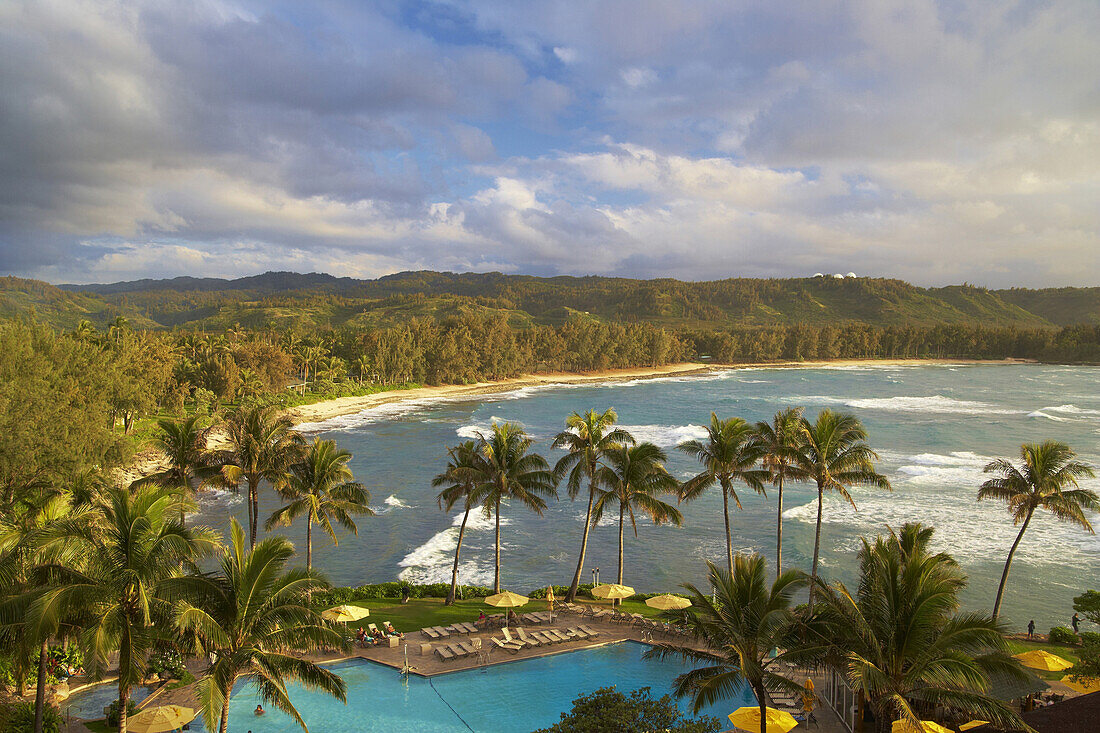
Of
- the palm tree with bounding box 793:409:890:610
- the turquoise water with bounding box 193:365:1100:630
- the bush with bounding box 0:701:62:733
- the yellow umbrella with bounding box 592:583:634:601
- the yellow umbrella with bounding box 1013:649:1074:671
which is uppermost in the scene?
the palm tree with bounding box 793:409:890:610

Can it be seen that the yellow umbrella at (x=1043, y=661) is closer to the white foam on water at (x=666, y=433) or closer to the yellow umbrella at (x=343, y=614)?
the yellow umbrella at (x=343, y=614)

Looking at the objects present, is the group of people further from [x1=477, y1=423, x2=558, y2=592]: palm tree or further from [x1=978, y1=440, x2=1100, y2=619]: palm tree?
[x1=978, y1=440, x2=1100, y2=619]: palm tree

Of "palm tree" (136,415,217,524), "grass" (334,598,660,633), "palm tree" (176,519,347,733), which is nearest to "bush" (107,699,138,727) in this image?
"palm tree" (176,519,347,733)

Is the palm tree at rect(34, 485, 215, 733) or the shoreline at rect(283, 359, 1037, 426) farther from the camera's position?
the shoreline at rect(283, 359, 1037, 426)

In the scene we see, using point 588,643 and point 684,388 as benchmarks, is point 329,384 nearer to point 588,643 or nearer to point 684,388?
point 684,388

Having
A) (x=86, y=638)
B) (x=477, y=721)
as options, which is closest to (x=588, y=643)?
(x=477, y=721)

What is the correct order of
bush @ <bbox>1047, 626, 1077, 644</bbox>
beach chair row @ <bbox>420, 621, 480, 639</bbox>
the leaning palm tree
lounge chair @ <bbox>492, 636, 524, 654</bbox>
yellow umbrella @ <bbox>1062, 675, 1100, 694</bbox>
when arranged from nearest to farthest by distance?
yellow umbrella @ <bbox>1062, 675, 1100, 694</bbox>
lounge chair @ <bbox>492, 636, 524, 654</bbox>
bush @ <bbox>1047, 626, 1077, 644</bbox>
beach chair row @ <bbox>420, 621, 480, 639</bbox>
the leaning palm tree
